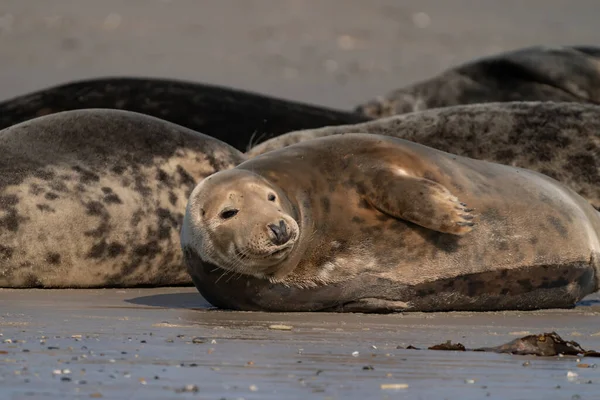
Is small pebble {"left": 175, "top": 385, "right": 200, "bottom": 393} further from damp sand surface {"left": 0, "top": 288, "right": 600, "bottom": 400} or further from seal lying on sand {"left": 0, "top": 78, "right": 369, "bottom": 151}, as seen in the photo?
seal lying on sand {"left": 0, "top": 78, "right": 369, "bottom": 151}

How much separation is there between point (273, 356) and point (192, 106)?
256 inches

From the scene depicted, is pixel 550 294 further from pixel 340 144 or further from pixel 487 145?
pixel 487 145

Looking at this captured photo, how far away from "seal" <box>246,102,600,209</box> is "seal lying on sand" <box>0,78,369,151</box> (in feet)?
3.85

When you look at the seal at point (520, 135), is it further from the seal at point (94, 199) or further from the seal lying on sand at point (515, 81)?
the seal lying on sand at point (515, 81)

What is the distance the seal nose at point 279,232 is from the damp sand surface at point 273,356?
31 centimetres

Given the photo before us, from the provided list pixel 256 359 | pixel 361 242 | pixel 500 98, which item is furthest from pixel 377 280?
pixel 500 98

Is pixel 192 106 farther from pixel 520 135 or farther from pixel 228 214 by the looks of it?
pixel 228 214

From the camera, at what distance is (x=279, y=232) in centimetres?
516

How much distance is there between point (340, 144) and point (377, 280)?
0.71 m

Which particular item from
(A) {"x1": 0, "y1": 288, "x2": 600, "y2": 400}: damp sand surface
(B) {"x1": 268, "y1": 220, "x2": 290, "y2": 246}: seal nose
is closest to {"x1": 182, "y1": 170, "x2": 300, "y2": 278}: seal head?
(B) {"x1": 268, "y1": 220, "x2": 290, "y2": 246}: seal nose

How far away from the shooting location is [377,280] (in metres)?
5.57

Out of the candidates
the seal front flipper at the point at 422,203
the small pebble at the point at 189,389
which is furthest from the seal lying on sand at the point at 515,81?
the small pebble at the point at 189,389

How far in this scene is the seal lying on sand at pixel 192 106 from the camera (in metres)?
9.82

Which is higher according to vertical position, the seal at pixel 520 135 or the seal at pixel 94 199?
the seal at pixel 520 135
